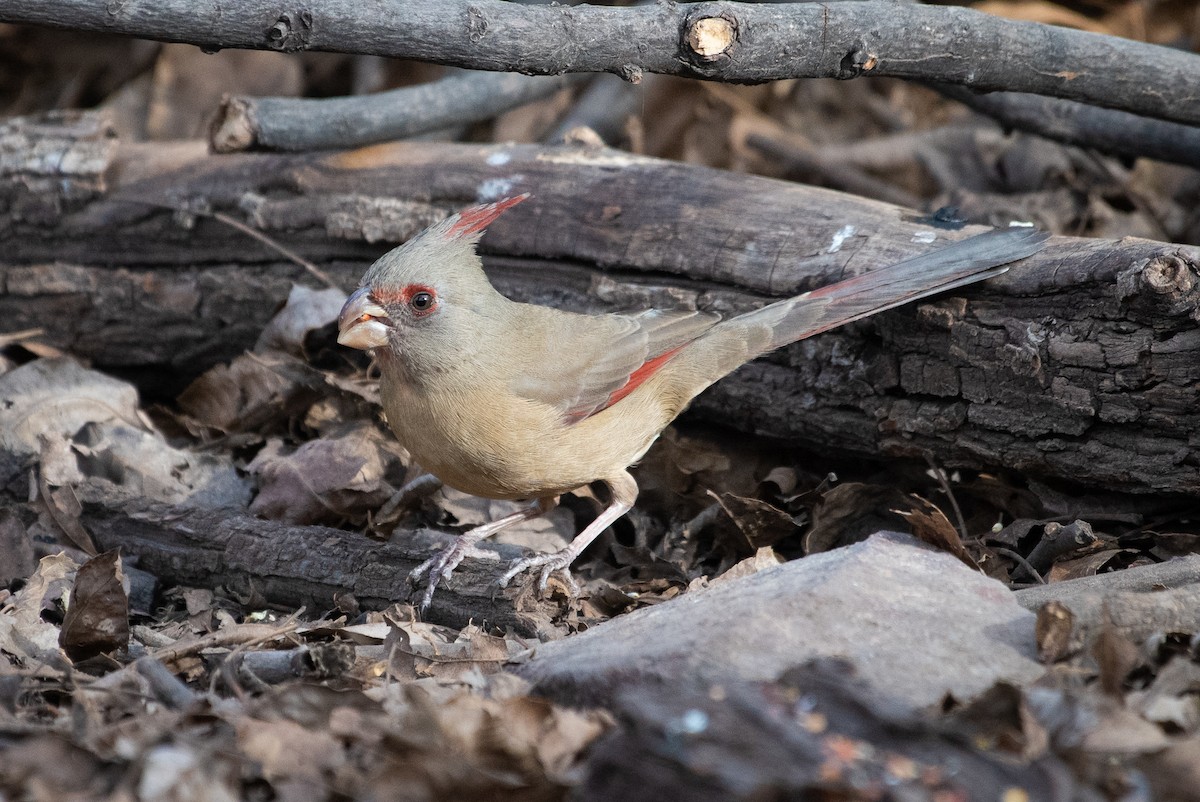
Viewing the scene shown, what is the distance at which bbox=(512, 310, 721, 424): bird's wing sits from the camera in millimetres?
3842

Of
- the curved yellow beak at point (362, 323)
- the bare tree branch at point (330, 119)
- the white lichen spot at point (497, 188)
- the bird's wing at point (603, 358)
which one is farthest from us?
the bare tree branch at point (330, 119)

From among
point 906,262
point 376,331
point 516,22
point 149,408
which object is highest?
point 516,22

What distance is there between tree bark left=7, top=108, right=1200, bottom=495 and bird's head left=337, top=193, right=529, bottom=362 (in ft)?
2.43

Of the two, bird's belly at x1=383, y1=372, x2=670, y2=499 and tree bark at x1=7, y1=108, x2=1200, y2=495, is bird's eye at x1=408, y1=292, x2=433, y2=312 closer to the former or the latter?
bird's belly at x1=383, y1=372, x2=670, y2=499

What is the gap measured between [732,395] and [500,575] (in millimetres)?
1239

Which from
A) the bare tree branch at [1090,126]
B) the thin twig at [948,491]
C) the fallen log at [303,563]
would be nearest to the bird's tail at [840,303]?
the thin twig at [948,491]

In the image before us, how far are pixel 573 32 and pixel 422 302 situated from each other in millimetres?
996

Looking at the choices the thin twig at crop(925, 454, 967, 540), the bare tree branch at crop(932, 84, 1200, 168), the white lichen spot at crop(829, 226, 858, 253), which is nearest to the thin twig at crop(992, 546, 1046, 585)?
the thin twig at crop(925, 454, 967, 540)

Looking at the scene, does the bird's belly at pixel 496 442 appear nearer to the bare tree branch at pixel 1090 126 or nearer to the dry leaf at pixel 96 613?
the dry leaf at pixel 96 613

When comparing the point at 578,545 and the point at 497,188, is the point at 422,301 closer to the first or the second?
the point at 578,545

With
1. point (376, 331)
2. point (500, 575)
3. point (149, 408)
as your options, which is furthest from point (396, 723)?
point (149, 408)

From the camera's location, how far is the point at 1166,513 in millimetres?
3559

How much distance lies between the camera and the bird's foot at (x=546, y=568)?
11.7ft

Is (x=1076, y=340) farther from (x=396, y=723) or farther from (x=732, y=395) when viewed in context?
(x=396, y=723)
